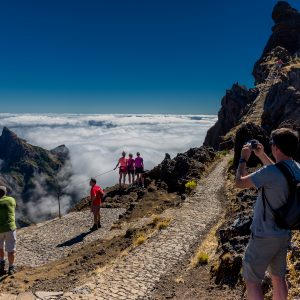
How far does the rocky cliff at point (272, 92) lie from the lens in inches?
2068

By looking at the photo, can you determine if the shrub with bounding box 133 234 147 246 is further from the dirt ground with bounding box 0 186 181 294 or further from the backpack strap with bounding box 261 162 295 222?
the backpack strap with bounding box 261 162 295 222

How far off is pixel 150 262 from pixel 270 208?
→ 26.5ft

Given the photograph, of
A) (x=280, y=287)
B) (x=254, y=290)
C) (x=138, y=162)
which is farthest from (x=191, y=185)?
(x=254, y=290)

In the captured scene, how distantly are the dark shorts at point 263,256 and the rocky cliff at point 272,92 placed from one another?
1655 centimetres

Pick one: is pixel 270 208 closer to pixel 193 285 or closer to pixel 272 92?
pixel 193 285

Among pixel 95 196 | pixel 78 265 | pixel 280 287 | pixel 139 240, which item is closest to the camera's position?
pixel 280 287

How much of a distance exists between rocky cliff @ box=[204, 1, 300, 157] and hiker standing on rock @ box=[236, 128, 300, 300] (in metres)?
16.5

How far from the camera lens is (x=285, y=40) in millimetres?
118562

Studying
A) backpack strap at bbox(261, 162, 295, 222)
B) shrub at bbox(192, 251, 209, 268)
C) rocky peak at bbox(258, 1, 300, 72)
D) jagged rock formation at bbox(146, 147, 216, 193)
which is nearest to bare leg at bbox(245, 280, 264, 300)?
backpack strap at bbox(261, 162, 295, 222)

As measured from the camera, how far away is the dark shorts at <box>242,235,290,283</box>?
6004mm

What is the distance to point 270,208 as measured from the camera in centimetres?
594

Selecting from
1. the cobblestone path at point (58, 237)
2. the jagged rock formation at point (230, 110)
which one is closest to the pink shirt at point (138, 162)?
the cobblestone path at point (58, 237)

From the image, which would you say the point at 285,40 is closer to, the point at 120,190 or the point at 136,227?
the point at 120,190

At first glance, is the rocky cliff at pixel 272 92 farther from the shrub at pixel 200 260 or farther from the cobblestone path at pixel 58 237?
the cobblestone path at pixel 58 237
